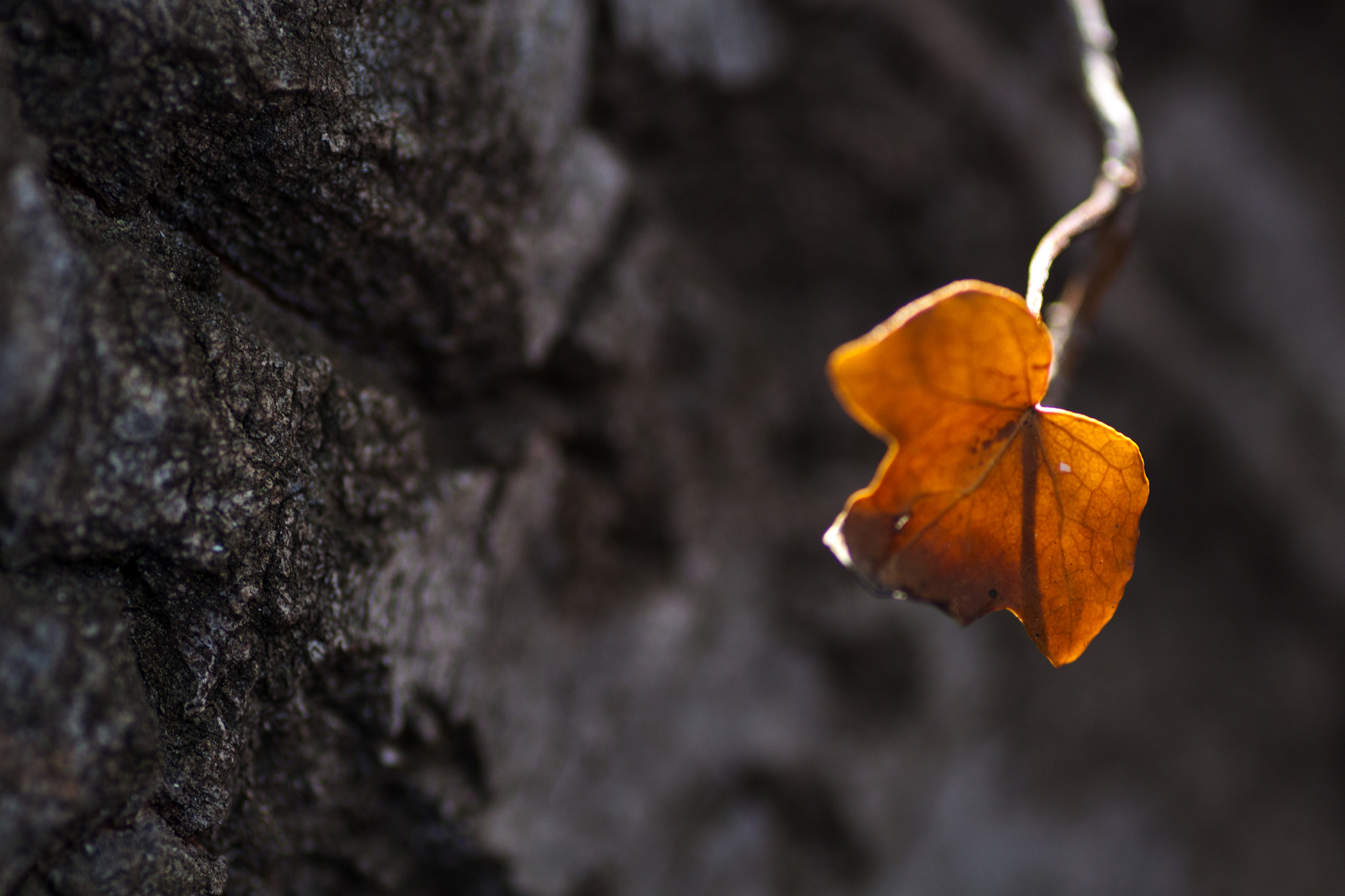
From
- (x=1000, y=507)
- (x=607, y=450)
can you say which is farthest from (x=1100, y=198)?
(x=607, y=450)

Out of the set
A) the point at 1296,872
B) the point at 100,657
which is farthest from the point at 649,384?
the point at 1296,872

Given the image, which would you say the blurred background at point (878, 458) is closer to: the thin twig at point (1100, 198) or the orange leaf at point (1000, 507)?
the thin twig at point (1100, 198)

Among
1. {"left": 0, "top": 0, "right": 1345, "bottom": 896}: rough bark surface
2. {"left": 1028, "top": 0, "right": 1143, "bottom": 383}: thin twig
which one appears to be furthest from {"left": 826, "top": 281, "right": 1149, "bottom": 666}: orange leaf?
{"left": 0, "top": 0, "right": 1345, "bottom": 896}: rough bark surface

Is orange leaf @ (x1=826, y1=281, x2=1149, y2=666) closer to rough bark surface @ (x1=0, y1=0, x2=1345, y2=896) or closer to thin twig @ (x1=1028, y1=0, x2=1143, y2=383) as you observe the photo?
thin twig @ (x1=1028, y1=0, x2=1143, y2=383)

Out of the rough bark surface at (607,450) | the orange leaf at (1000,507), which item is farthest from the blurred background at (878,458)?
the orange leaf at (1000,507)

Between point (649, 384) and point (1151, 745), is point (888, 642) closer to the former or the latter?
point (649, 384)
